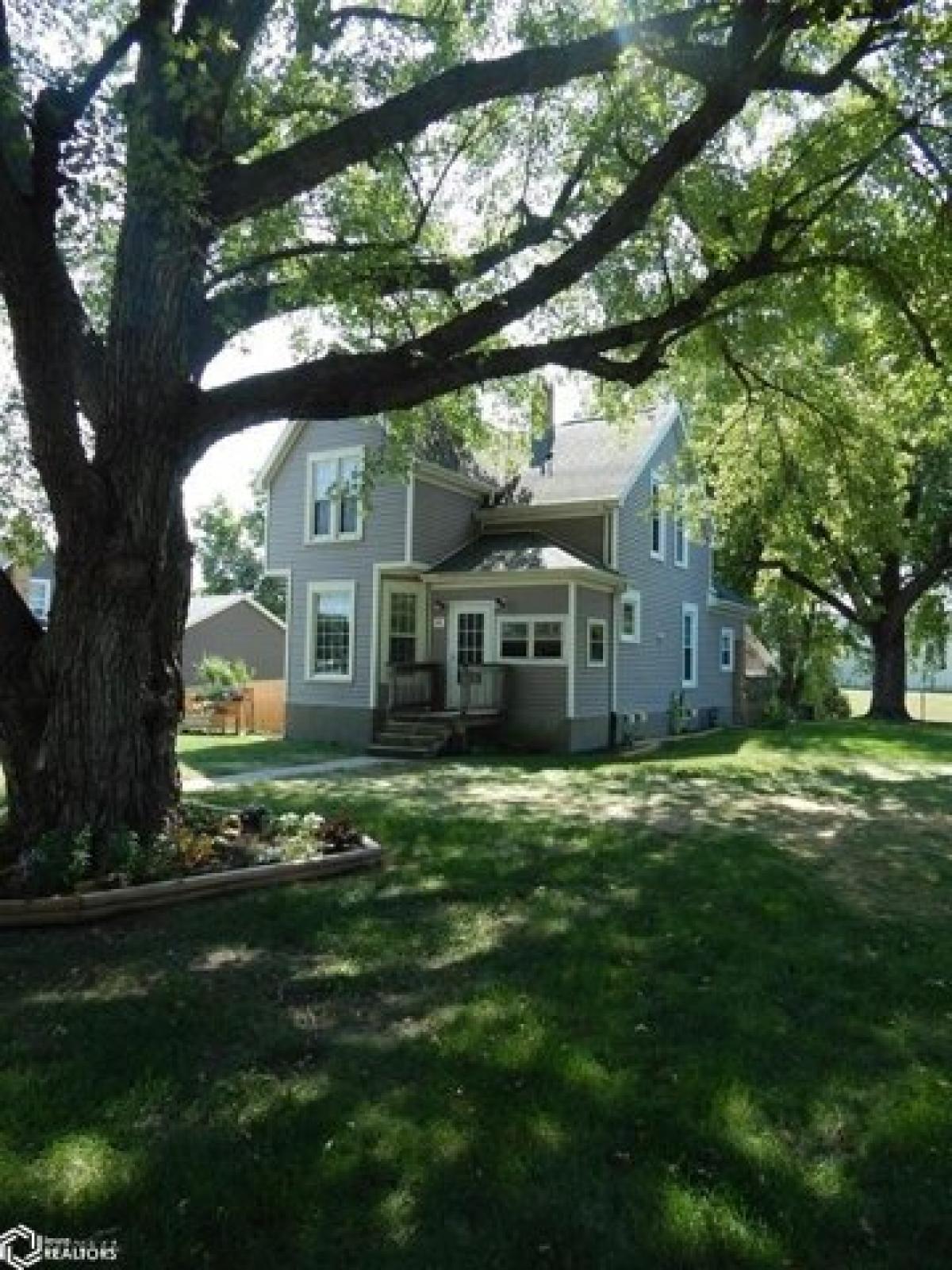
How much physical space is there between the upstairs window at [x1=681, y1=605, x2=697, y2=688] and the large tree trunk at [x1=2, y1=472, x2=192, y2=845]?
1969 cm

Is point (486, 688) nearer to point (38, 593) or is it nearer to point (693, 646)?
point (693, 646)

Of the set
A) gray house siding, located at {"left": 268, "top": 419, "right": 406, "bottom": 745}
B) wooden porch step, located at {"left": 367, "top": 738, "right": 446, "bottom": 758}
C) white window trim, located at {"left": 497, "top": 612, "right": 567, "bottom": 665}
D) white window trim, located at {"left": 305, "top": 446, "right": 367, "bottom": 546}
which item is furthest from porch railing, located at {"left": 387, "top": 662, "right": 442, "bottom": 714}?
white window trim, located at {"left": 305, "top": 446, "right": 367, "bottom": 546}

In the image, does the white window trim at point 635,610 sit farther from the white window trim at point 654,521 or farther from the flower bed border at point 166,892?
the flower bed border at point 166,892

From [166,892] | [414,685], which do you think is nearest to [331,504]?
[414,685]

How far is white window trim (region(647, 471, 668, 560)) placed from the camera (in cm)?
2146

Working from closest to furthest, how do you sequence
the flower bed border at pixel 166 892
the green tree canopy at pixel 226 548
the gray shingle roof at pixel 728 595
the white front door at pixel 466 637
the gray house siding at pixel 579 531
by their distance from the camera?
the flower bed border at pixel 166 892 → the white front door at pixel 466 637 → the gray house siding at pixel 579 531 → the gray shingle roof at pixel 728 595 → the green tree canopy at pixel 226 548

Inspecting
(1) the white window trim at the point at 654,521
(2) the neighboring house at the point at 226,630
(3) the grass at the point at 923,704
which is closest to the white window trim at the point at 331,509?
(1) the white window trim at the point at 654,521

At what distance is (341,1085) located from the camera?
3738 millimetres

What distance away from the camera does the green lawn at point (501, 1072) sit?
9.40 feet

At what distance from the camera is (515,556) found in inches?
760

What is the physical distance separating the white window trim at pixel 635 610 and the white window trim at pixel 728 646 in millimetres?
6977

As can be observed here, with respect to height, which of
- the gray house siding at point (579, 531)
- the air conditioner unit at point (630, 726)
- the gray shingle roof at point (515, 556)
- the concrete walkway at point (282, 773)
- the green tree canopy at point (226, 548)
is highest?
the green tree canopy at point (226, 548)

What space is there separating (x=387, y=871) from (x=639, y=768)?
8378mm

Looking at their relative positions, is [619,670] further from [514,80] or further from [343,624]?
[514,80]
